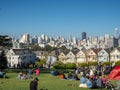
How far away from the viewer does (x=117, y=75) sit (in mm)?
28734

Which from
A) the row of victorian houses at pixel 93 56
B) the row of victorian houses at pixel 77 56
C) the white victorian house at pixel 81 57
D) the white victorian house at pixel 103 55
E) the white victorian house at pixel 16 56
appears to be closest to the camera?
the row of victorian houses at pixel 93 56

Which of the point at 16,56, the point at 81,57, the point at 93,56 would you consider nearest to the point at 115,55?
the point at 93,56

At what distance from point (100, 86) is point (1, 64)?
32.3 metres

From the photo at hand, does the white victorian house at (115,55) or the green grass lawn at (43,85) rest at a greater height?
the white victorian house at (115,55)

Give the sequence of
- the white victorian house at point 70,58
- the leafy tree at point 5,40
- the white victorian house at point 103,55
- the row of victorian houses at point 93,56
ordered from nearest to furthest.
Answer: the leafy tree at point 5,40 → the row of victorian houses at point 93,56 → the white victorian house at point 103,55 → the white victorian house at point 70,58

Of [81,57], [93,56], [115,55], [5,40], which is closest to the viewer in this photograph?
[5,40]

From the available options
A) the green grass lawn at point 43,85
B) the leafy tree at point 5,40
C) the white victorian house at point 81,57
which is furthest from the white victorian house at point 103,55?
the green grass lawn at point 43,85

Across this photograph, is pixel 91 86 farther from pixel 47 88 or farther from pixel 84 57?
pixel 84 57

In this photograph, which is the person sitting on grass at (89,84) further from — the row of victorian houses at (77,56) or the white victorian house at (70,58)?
the white victorian house at (70,58)

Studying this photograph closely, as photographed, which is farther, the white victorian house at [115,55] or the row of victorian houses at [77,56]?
the row of victorian houses at [77,56]

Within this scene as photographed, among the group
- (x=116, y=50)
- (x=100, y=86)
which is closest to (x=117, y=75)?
(x=100, y=86)

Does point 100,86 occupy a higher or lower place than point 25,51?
lower

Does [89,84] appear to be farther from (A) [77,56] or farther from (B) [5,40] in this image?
(A) [77,56]

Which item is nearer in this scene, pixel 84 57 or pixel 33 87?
pixel 33 87
